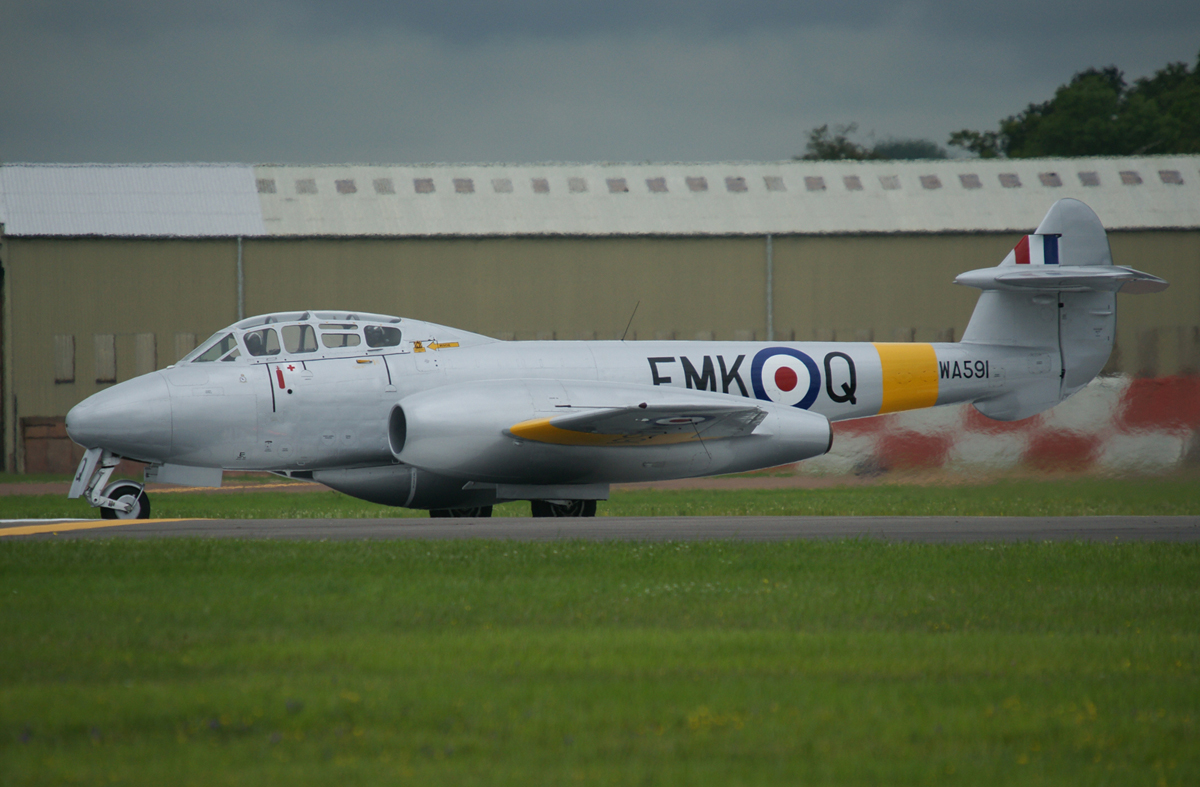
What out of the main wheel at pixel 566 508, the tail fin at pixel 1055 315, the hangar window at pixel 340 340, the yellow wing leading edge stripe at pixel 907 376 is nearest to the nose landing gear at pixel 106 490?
the hangar window at pixel 340 340

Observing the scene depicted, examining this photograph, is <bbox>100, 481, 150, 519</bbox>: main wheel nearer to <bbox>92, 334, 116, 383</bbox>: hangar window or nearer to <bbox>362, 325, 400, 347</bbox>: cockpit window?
<bbox>362, 325, 400, 347</bbox>: cockpit window

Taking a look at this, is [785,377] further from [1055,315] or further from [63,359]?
[63,359]

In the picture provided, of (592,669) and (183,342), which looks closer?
(592,669)

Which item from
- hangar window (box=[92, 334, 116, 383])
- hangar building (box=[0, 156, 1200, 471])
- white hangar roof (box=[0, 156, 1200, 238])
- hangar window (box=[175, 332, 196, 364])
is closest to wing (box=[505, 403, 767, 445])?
hangar building (box=[0, 156, 1200, 471])

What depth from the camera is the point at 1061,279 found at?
21016 mm

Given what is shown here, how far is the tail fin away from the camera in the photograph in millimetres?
21672

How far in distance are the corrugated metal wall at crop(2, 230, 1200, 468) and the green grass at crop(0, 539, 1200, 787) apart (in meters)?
25.0

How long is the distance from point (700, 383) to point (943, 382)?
4436 mm

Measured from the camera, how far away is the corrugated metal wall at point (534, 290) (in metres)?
35.8

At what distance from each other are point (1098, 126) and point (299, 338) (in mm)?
63322

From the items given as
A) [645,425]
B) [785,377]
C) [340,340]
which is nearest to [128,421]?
[340,340]

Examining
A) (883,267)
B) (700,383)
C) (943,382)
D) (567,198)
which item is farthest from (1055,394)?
(567,198)

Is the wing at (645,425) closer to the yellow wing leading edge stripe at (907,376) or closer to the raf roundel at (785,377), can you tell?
the raf roundel at (785,377)

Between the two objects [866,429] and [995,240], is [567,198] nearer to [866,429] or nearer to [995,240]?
[995,240]
